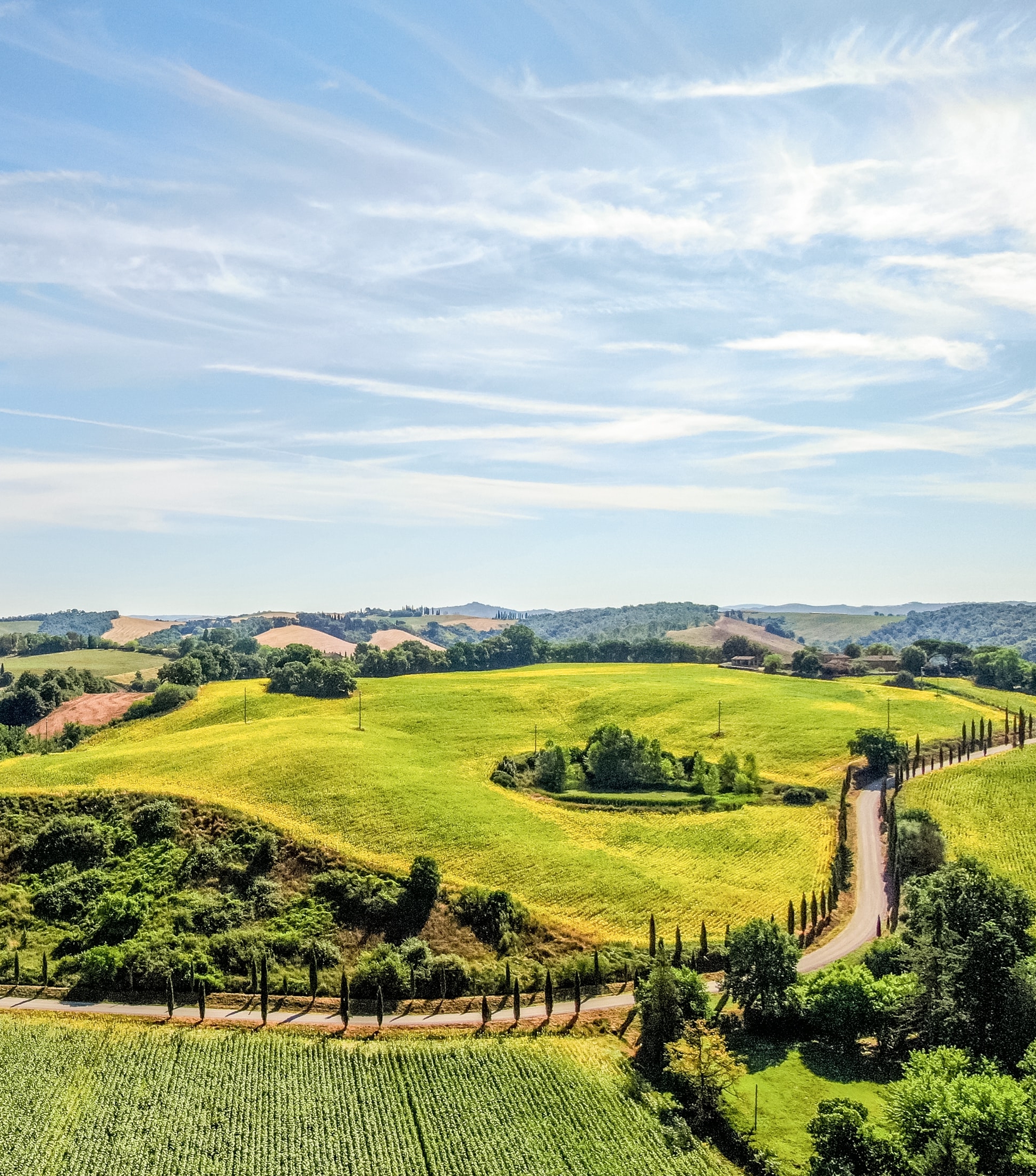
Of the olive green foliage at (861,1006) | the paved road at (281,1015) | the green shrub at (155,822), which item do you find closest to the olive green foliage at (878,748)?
the olive green foliage at (861,1006)

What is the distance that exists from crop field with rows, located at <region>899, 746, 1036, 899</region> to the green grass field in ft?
122

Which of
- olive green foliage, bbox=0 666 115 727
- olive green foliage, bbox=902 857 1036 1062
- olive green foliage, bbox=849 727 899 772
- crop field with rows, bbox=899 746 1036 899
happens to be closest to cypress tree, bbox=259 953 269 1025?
olive green foliage, bbox=902 857 1036 1062

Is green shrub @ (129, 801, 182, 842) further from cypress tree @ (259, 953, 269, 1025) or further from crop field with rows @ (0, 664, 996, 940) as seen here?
cypress tree @ (259, 953, 269, 1025)

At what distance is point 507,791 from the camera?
367 feet

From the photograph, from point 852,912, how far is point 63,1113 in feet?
232

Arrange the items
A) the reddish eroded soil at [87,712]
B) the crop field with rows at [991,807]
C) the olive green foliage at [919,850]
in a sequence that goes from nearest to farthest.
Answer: the olive green foliage at [919,850], the crop field with rows at [991,807], the reddish eroded soil at [87,712]

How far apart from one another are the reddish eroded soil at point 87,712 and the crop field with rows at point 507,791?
34.2 ft

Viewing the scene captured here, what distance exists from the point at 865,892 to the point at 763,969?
34202 millimetres

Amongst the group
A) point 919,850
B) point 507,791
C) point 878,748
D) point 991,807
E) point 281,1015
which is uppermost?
point 878,748

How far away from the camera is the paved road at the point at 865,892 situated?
7375 centimetres

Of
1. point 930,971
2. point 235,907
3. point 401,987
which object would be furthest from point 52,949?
point 930,971

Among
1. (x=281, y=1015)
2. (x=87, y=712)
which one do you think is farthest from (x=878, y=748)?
(x=87, y=712)

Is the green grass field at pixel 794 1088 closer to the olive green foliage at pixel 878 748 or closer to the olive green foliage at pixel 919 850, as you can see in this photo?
the olive green foliage at pixel 919 850

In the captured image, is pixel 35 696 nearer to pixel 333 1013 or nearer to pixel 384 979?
pixel 384 979
